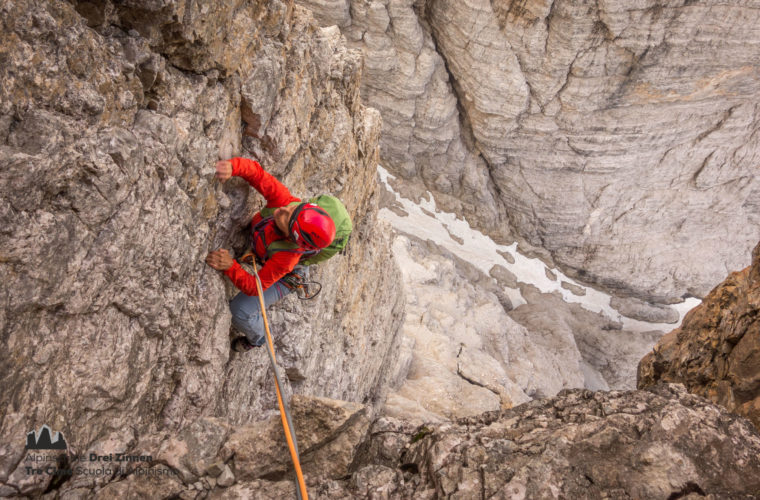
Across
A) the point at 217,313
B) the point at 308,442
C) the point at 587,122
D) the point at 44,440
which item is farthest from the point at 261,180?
the point at 587,122

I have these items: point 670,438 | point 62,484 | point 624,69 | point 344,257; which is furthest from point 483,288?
point 62,484

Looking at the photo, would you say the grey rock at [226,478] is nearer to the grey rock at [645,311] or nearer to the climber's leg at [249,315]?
the climber's leg at [249,315]

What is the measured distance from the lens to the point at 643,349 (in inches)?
1064

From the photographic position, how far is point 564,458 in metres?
3.81

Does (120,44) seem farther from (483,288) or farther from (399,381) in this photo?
(483,288)

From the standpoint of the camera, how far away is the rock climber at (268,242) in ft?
16.1

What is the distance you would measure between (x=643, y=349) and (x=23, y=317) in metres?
30.6

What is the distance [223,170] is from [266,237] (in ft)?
3.30

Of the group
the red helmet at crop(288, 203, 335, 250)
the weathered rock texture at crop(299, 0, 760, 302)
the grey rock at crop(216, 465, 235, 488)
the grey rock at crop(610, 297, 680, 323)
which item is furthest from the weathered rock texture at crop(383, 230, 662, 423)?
the grey rock at crop(216, 465, 235, 488)

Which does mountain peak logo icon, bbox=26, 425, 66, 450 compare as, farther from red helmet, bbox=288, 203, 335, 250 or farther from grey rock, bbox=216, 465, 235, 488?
Result: red helmet, bbox=288, 203, 335, 250

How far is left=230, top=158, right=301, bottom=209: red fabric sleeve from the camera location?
498 centimetres

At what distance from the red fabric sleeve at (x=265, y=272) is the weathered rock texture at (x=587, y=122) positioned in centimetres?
2318

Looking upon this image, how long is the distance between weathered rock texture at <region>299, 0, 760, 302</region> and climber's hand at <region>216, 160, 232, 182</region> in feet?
75.3

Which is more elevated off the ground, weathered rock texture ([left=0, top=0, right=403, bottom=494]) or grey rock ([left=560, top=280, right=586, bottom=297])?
grey rock ([left=560, top=280, right=586, bottom=297])
